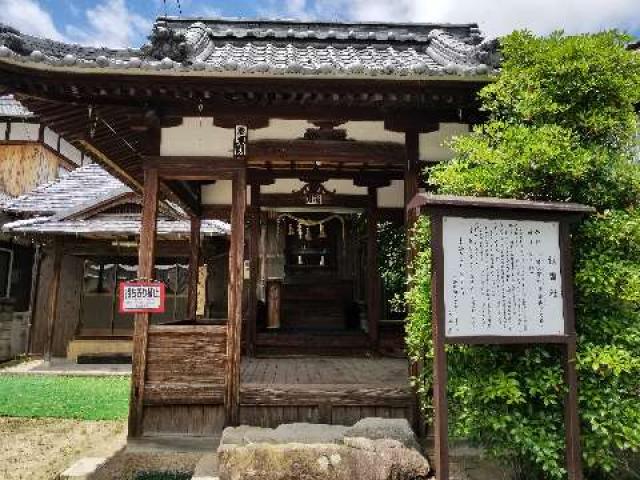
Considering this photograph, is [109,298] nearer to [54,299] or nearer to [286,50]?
[54,299]

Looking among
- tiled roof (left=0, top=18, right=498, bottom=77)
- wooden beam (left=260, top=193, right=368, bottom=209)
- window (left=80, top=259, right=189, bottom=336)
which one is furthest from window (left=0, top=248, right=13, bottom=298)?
wooden beam (left=260, top=193, right=368, bottom=209)

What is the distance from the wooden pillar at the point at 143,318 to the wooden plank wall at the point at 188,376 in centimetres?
8

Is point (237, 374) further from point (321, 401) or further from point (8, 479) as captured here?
point (8, 479)

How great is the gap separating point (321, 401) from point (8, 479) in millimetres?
3888

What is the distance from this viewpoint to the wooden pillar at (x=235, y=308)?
584 cm

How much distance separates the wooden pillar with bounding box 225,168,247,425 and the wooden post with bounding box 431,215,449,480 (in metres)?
2.89

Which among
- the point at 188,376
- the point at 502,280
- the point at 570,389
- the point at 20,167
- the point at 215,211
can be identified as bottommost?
the point at 188,376

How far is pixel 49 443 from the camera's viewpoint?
7.28 meters

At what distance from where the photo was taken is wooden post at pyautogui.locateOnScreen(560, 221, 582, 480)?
3822mm

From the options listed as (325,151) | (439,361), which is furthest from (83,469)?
(325,151)

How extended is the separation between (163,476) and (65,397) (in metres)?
6.55

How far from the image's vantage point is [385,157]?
6277mm

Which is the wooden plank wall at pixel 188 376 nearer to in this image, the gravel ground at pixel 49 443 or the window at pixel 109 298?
the gravel ground at pixel 49 443

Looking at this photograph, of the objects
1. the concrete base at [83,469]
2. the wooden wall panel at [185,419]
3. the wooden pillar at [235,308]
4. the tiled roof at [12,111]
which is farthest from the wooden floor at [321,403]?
the tiled roof at [12,111]
